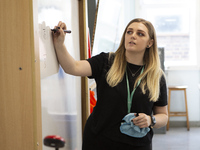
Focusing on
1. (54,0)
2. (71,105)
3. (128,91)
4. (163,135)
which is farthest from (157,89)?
(163,135)

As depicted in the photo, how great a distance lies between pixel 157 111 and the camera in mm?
1901

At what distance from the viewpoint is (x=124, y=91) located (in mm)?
1678

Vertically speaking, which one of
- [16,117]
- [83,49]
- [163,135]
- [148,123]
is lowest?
[163,135]

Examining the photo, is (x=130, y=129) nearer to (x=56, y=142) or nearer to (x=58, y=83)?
(x=58, y=83)

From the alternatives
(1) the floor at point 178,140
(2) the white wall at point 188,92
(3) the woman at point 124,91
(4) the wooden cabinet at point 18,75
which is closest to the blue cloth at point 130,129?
(3) the woman at point 124,91

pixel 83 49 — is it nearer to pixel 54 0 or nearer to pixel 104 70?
pixel 104 70

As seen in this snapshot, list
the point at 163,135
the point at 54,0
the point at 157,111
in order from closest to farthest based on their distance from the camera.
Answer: the point at 54,0 < the point at 157,111 < the point at 163,135

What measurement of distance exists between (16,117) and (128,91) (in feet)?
2.77

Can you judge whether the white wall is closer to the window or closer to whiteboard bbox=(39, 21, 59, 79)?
the window

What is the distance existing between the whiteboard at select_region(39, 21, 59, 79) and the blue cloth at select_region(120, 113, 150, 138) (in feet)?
1.56

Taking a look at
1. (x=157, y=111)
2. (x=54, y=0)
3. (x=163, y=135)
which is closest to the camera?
(x=54, y=0)

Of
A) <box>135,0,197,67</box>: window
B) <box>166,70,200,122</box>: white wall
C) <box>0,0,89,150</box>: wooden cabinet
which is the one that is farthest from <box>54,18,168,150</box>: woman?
<box>135,0,197,67</box>: window

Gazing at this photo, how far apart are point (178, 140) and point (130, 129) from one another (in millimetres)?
3435

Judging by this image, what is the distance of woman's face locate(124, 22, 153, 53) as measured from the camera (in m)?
1.75
